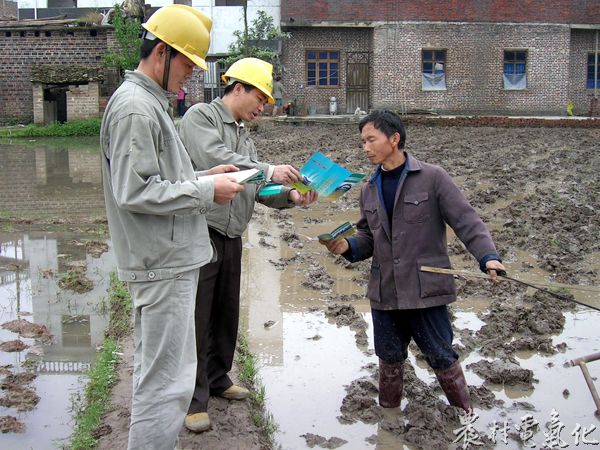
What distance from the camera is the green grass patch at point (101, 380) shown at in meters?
3.98

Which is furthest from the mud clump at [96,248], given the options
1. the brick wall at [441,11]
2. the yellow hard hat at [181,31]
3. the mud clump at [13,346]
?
the brick wall at [441,11]

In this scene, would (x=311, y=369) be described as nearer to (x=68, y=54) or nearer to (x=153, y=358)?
(x=153, y=358)

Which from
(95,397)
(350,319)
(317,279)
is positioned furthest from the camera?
(317,279)

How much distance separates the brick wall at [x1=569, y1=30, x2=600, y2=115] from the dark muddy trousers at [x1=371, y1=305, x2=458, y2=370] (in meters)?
31.6

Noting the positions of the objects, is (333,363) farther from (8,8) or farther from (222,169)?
(8,8)

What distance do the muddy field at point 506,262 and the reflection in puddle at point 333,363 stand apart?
0.05 metres

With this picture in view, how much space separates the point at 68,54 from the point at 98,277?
24704 mm

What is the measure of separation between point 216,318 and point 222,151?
94cm

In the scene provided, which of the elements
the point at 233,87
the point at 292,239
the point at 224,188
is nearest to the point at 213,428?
the point at 224,188

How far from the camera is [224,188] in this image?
3.04 metres

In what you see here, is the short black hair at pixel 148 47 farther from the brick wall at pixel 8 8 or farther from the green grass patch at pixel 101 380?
the brick wall at pixel 8 8

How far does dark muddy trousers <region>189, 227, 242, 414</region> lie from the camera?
401 centimetres

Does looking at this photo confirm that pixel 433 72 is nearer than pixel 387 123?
No

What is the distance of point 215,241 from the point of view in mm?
4035
